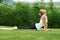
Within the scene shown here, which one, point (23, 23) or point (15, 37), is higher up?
point (15, 37)

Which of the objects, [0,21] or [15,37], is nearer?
[15,37]

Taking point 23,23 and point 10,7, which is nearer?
point 23,23

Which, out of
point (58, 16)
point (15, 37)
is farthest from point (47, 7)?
point (15, 37)

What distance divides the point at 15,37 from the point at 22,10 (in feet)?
33.5

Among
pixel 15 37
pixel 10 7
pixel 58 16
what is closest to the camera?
pixel 15 37

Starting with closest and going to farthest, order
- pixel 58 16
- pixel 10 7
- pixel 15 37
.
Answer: pixel 15 37, pixel 58 16, pixel 10 7

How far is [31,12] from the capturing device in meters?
20.5

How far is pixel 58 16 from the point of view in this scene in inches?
795

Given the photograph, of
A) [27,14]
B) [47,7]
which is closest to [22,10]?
[27,14]

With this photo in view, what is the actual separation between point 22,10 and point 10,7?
1.35 m

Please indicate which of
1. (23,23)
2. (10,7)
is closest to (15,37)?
(23,23)

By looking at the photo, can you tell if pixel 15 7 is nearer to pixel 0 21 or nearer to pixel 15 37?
pixel 0 21

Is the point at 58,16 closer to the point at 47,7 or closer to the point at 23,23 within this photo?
the point at 47,7

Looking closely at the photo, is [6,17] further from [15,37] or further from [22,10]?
[15,37]
